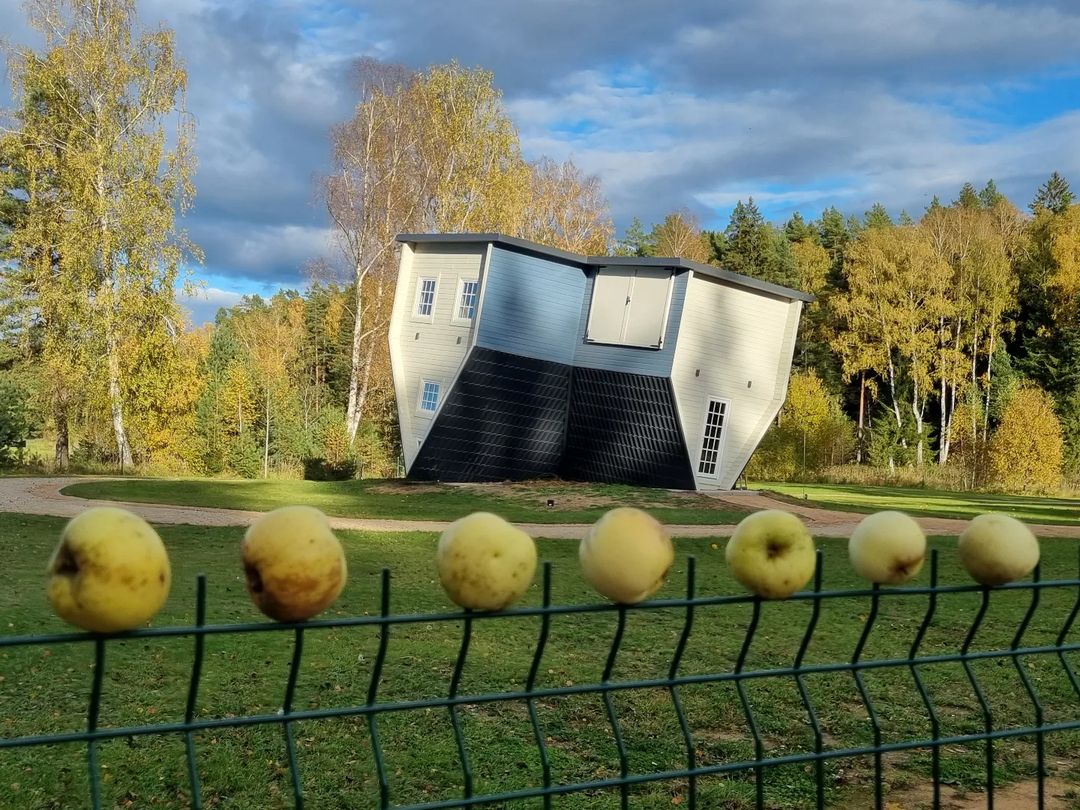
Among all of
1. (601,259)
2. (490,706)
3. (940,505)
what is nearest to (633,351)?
(601,259)

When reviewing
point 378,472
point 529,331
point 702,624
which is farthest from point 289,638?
point 378,472

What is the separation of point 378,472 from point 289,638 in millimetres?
21977

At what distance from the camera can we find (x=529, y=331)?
20.6 metres

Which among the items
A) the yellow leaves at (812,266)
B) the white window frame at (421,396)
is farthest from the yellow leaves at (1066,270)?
the white window frame at (421,396)

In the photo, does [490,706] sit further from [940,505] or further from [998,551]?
[940,505]

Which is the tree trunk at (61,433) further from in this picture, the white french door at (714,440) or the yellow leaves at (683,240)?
the yellow leaves at (683,240)

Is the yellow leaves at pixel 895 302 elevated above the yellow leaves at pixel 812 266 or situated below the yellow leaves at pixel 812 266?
below

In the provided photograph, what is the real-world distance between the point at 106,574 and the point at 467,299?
64.4ft

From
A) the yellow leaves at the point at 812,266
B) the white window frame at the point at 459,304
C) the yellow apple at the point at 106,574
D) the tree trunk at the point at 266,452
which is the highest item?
the yellow leaves at the point at 812,266

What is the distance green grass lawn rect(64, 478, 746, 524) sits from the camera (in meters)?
16.1

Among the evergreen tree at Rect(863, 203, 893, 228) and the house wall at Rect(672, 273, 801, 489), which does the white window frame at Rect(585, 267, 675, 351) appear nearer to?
the house wall at Rect(672, 273, 801, 489)

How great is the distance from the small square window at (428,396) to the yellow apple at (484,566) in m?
19.5

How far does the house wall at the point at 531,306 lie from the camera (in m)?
20.1

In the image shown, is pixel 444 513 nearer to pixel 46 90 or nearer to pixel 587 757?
pixel 587 757
